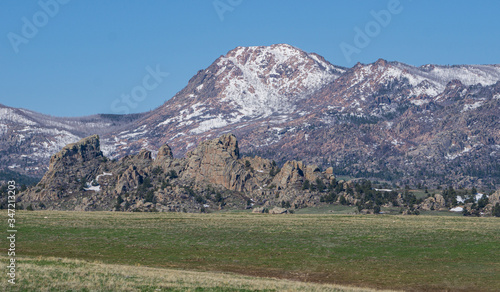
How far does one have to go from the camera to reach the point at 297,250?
90938 mm

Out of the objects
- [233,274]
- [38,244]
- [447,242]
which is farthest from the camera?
[447,242]

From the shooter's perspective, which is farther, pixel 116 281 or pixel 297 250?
pixel 297 250

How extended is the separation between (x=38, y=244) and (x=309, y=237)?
139 ft

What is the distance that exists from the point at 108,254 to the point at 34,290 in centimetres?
3416

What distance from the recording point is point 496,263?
81.7m

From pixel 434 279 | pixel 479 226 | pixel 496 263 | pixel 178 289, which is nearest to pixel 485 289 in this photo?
pixel 434 279

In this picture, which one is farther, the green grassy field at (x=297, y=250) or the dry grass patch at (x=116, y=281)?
the green grassy field at (x=297, y=250)

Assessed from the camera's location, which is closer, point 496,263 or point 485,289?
point 485,289

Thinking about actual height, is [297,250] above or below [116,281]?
below

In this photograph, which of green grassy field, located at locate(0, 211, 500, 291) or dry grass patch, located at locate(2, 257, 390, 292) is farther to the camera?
green grassy field, located at locate(0, 211, 500, 291)

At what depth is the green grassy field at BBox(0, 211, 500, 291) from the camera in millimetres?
75000

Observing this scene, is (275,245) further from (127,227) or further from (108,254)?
(127,227)

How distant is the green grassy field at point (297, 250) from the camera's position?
2953 inches

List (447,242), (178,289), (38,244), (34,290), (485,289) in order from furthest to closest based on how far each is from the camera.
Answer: (447,242), (38,244), (485,289), (178,289), (34,290)
